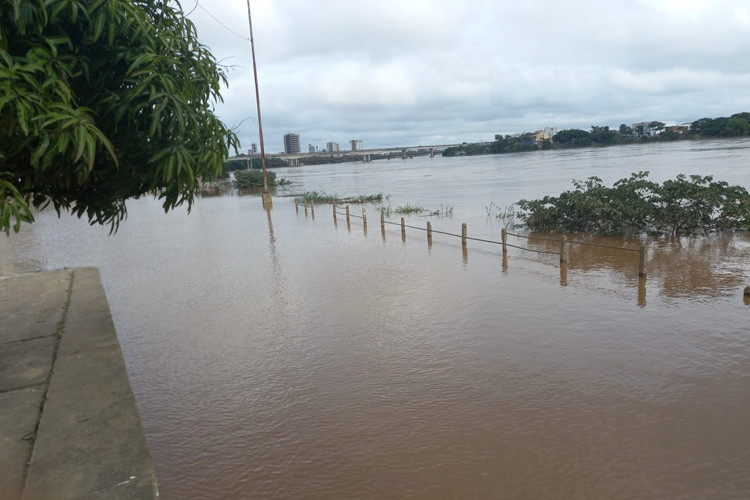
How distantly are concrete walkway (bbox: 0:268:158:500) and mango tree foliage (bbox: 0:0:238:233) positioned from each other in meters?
2.02

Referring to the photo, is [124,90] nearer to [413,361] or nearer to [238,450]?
[238,450]

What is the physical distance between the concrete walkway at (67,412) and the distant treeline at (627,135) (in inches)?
4989

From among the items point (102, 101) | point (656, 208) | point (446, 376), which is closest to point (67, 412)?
point (102, 101)

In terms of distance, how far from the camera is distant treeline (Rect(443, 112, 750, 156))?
364ft

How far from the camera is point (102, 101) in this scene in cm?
397

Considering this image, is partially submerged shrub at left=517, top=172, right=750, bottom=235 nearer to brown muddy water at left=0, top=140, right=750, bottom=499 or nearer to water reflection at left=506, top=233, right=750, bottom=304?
water reflection at left=506, top=233, right=750, bottom=304

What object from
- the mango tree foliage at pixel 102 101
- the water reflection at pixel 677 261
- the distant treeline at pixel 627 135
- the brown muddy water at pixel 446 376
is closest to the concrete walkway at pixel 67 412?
the brown muddy water at pixel 446 376

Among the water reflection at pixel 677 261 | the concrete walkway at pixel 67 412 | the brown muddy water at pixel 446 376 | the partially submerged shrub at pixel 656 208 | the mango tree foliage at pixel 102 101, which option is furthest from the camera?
the partially submerged shrub at pixel 656 208

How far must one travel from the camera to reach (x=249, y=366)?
7.66 metres

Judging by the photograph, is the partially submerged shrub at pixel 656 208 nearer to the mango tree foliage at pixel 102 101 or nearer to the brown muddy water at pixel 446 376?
the brown muddy water at pixel 446 376

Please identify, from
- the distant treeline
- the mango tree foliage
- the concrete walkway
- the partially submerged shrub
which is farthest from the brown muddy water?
the distant treeline

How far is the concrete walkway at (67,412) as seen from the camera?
160 inches

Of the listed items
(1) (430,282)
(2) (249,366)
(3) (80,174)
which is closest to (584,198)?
(1) (430,282)

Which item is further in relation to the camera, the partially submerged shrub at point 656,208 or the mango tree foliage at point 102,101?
the partially submerged shrub at point 656,208
